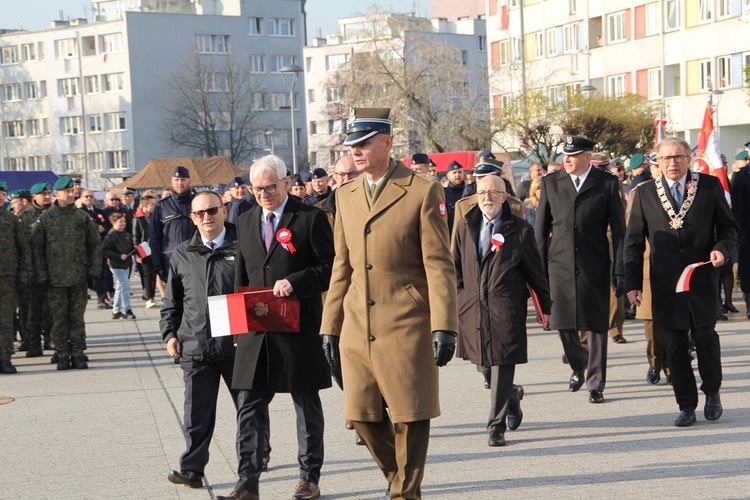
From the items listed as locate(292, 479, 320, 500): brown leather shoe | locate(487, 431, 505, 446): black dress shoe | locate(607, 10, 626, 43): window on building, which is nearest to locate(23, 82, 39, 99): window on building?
locate(607, 10, 626, 43): window on building

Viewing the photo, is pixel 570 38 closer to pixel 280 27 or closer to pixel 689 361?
pixel 280 27

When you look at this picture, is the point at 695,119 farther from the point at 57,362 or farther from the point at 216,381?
the point at 216,381

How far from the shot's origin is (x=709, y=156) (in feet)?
53.9

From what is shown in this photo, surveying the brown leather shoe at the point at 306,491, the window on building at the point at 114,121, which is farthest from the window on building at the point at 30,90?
the brown leather shoe at the point at 306,491

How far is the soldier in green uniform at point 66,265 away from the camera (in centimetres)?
1438

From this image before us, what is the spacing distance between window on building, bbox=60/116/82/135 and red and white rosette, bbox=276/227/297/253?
99193 mm

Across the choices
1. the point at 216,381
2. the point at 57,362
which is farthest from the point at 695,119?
the point at 216,381

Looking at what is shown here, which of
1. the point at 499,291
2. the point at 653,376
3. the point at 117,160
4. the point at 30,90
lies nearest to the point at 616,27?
the point at 117,160

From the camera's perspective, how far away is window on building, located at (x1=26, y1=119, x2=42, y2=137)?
106312 mm

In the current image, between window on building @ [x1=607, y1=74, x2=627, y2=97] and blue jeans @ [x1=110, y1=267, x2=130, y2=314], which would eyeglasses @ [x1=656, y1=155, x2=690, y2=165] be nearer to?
blue jeans @ [x1=110, y1=267, x2=130, y2=314]

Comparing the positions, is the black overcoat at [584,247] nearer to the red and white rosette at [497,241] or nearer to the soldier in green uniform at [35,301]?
the red and white rosette at [497,241]

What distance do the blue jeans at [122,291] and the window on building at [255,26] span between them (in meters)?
86.3

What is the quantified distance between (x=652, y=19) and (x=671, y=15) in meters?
1.58

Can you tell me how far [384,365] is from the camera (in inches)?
254
